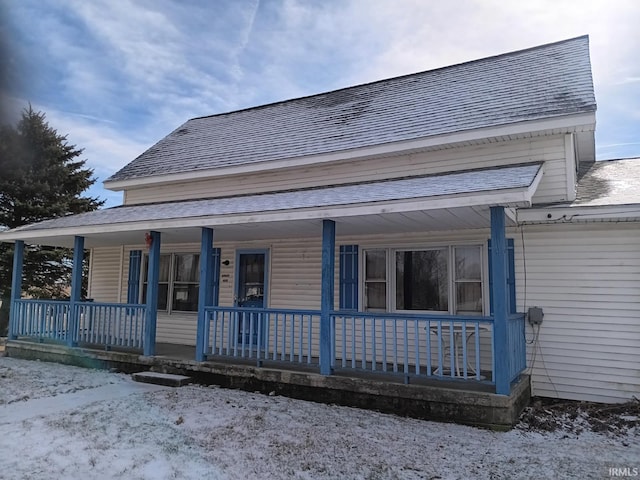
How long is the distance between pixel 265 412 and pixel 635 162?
8322 mm

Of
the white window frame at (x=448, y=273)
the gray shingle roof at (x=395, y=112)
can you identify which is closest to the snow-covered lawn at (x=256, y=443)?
the white window frame at (x=448, y=273)

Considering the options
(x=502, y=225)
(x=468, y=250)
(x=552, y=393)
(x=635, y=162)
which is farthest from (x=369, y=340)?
(x=635, y=162)

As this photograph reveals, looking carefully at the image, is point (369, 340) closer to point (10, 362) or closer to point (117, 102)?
point (117, 102)

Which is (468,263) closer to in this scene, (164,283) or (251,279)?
(251,279)

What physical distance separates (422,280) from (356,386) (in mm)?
2450

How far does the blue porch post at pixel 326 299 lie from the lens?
254 inches

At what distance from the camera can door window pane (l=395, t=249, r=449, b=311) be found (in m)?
7.57

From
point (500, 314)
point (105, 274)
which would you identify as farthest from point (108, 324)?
point (500, 314)

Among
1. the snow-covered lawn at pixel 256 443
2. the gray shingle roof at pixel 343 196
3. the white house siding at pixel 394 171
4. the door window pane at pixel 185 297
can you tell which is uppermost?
the white house siding at pixel 394 171

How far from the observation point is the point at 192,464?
4016mm

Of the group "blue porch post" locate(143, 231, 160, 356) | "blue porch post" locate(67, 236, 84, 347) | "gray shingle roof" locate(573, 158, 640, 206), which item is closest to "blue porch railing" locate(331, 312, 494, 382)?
"gray shingle roof" locate(573, 158, 640, 206)

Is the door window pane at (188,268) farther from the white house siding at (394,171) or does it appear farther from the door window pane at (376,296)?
the door window pane at (376,296)

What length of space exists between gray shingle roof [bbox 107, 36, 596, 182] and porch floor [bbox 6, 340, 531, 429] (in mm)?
4290

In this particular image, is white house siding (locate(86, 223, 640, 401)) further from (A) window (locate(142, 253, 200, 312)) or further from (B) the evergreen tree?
(B) the evergreen tree
